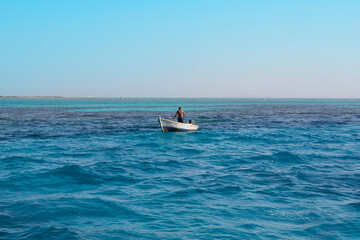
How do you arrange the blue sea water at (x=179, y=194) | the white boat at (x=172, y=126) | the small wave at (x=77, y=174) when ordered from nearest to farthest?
1. the blue sea water at (x=179, y=194)
2. the small wave at (x=77, y=174)
3. the white boat at (x=172, y=126)

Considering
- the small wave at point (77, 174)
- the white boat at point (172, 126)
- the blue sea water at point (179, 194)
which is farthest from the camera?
the white boat at point (172, 126)

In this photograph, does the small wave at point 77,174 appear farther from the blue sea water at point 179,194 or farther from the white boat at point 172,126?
the white boat at point 172,126

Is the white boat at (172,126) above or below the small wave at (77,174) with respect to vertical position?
above

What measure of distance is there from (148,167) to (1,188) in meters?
6.28

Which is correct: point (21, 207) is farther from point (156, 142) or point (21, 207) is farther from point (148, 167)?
point (156, 142)

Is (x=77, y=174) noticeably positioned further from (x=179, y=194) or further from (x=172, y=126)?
(x=172, y=126)

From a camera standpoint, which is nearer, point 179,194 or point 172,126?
point 179,194

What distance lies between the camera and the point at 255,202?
33.2 feet

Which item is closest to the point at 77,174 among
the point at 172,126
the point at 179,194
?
the point at 179,194

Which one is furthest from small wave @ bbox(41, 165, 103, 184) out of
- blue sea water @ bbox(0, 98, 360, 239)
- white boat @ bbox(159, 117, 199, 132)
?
white boat @ bbox(159, 117, 199, 132)

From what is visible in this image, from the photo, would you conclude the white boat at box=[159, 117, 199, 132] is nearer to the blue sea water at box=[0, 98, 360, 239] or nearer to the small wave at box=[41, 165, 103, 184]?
the blue sea water at box=[0, 98, 360, 239]

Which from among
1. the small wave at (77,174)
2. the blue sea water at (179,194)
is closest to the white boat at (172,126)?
the blue sea water at (179,194)

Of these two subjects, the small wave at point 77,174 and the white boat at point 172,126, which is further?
the white boat at point 172,126

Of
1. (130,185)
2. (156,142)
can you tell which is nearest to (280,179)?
(130,185)
